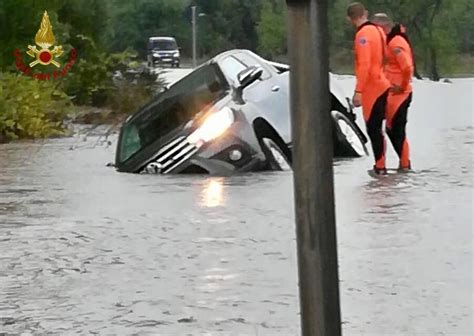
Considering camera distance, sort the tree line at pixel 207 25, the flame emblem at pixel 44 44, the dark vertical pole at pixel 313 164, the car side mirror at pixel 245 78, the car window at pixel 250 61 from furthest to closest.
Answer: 1. the flame emblem at pixel 44 44
2. the tree line at pixel 207 25
3. the car window at pixel 250 61
4. the car side mirror at pixel 245 78
5. the dark vertical pole at pixel 313 164

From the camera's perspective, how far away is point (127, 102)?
26.4 m

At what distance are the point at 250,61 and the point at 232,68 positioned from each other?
20.2 inches

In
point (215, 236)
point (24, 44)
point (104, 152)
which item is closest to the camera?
point (215, 236)

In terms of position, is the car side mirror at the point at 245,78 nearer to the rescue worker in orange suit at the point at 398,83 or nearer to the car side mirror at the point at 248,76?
the car side mirror at the point at 248,76

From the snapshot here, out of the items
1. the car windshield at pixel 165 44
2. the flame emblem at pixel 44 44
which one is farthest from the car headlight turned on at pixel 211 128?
the car windshield at pixel 165 44

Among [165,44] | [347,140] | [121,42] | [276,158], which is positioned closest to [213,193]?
[276,158]

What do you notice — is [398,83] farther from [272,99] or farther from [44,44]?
[44,44]

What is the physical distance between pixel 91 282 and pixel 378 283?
1724 mm

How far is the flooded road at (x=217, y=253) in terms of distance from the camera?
6.86m

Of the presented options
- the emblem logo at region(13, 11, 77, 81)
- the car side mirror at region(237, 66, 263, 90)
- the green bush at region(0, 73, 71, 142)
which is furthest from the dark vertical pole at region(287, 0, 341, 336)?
the emblem logo at region(13, 11, 77, 81)

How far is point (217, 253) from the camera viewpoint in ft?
28.6

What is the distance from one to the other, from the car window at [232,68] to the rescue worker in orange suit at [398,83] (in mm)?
2066

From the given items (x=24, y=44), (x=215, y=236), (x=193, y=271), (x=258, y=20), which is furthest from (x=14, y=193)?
(x=258, y=20)

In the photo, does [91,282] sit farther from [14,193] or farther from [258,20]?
[258,20]
